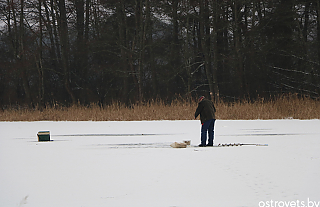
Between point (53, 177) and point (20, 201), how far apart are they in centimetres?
115

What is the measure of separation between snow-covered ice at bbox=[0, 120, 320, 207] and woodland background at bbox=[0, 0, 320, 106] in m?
15.5

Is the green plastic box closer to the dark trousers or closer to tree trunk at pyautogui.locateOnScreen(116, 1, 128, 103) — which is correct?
the dark trousers

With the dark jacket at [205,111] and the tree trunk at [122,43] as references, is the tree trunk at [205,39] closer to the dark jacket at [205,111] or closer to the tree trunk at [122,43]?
the tree trunk at [122,43]

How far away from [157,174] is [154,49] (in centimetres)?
2379

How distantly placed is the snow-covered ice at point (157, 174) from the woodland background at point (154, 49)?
15.5 m

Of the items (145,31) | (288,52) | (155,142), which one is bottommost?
(155,142)

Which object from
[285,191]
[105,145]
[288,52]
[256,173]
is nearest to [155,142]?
[105,145]

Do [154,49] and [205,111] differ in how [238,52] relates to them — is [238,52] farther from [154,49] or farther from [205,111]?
[205,111]

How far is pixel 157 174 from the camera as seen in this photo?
5.45 metres

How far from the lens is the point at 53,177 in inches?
209

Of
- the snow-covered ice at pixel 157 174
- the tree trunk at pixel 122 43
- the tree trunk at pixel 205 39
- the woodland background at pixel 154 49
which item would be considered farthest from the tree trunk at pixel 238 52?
the snow-covered ice at pixel 157 174

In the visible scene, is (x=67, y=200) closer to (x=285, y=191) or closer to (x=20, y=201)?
(x=20, y=201)

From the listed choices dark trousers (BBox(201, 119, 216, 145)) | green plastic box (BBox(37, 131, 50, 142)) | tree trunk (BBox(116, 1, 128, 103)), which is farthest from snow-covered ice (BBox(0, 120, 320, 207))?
tree trunk (BBox(116, 1, 128, 103))

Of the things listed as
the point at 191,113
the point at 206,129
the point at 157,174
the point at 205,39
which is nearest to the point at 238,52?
the point at 205,39
